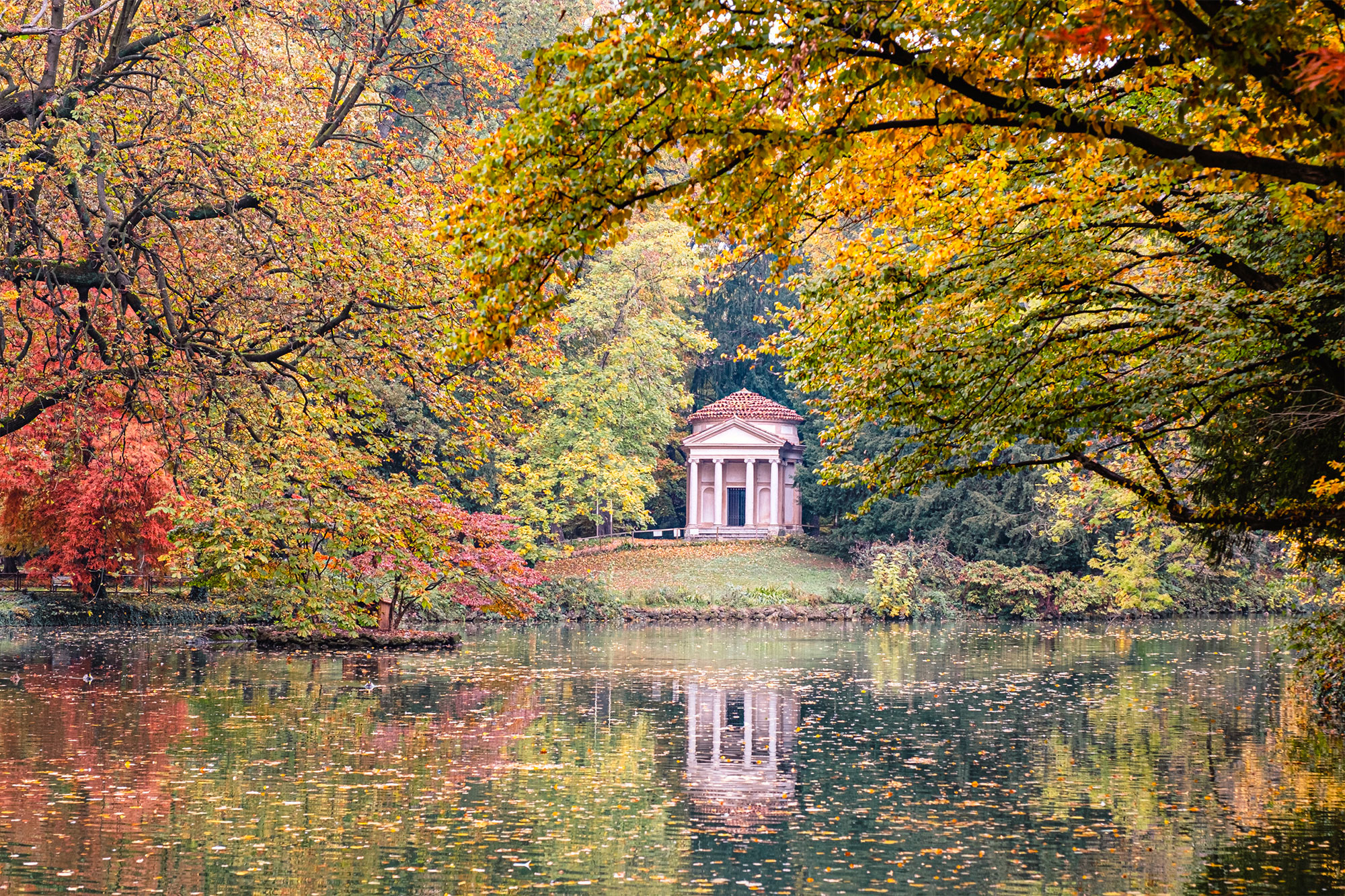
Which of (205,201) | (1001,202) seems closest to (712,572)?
(205,201)

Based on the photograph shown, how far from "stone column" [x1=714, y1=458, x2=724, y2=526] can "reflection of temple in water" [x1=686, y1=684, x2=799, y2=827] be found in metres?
37.6

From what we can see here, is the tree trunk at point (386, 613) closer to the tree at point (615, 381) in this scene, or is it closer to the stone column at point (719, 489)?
the tree at point (615, 381)

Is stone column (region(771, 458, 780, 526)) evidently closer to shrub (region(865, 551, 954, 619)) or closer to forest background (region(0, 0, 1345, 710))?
shrub (region(865, 551, 954, 619))

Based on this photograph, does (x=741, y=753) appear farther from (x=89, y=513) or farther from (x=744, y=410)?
(x=744, y=410)

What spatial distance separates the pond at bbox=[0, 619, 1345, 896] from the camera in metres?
8.66

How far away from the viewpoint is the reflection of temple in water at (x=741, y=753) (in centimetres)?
1120

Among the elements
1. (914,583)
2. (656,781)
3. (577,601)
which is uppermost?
(914,583)

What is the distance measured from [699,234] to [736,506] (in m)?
55.2

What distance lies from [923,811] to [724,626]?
28.1 meters

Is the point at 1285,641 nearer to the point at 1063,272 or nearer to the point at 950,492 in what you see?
the point at 1063,272

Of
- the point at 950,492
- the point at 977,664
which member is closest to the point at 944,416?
the point at 977,664

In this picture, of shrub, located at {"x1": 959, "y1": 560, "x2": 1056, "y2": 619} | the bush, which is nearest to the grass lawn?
the bush

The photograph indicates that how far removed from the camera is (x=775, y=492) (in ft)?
196

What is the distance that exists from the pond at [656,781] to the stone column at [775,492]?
116 feet
